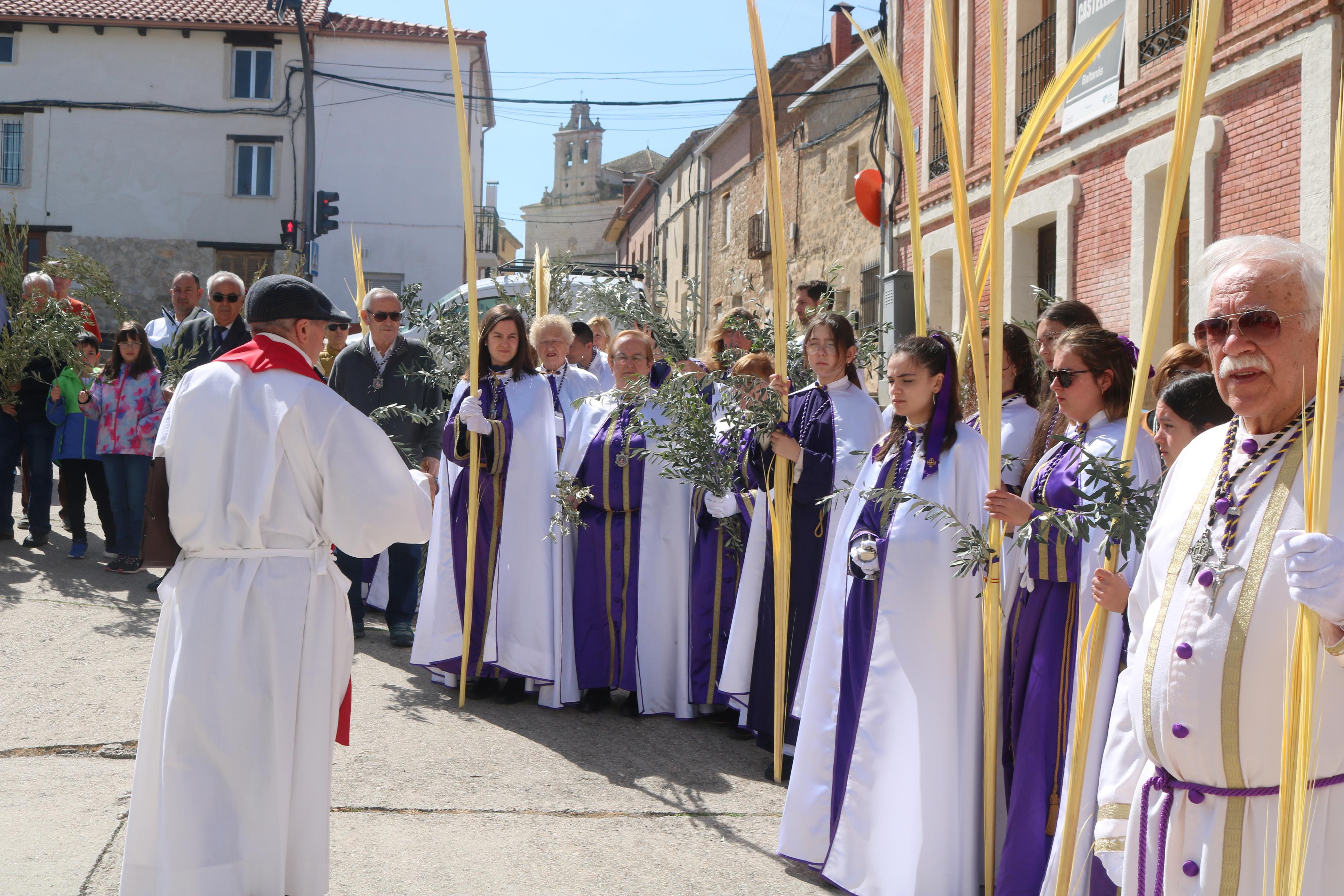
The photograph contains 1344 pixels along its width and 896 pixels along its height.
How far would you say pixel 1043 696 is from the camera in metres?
3.40

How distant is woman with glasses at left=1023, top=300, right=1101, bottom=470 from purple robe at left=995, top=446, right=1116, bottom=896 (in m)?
0.39

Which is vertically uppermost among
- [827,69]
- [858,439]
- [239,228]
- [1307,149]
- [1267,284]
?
[827,69]

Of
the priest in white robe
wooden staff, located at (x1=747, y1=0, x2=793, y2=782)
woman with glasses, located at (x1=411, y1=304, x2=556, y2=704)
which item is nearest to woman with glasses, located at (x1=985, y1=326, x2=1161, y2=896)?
wooden staff, located at (x1=747, y1=0, x2=793, y2=782)

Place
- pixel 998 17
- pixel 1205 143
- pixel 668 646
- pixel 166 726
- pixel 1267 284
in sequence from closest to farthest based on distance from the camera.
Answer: pixel 1267 284
pixel 998 17
pixel 166 726
pixel 668 646
pixel 1205 143

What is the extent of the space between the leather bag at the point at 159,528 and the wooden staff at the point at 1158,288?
2346 mm

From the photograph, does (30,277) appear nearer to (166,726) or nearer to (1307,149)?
A: (166,726)

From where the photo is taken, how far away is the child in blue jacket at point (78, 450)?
807 cm

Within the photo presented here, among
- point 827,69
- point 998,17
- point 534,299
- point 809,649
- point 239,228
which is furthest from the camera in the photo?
point 239,228

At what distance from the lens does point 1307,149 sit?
7898 mm

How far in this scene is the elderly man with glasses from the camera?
1941mm

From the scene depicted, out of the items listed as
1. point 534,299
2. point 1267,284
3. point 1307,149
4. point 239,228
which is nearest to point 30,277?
point 534,299

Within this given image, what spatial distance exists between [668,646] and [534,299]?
2319mm

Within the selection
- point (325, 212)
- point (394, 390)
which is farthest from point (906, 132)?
point (325, 212)

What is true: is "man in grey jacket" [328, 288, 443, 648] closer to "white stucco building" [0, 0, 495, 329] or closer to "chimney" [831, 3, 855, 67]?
"chimney" [831, 3, 855, 67]
